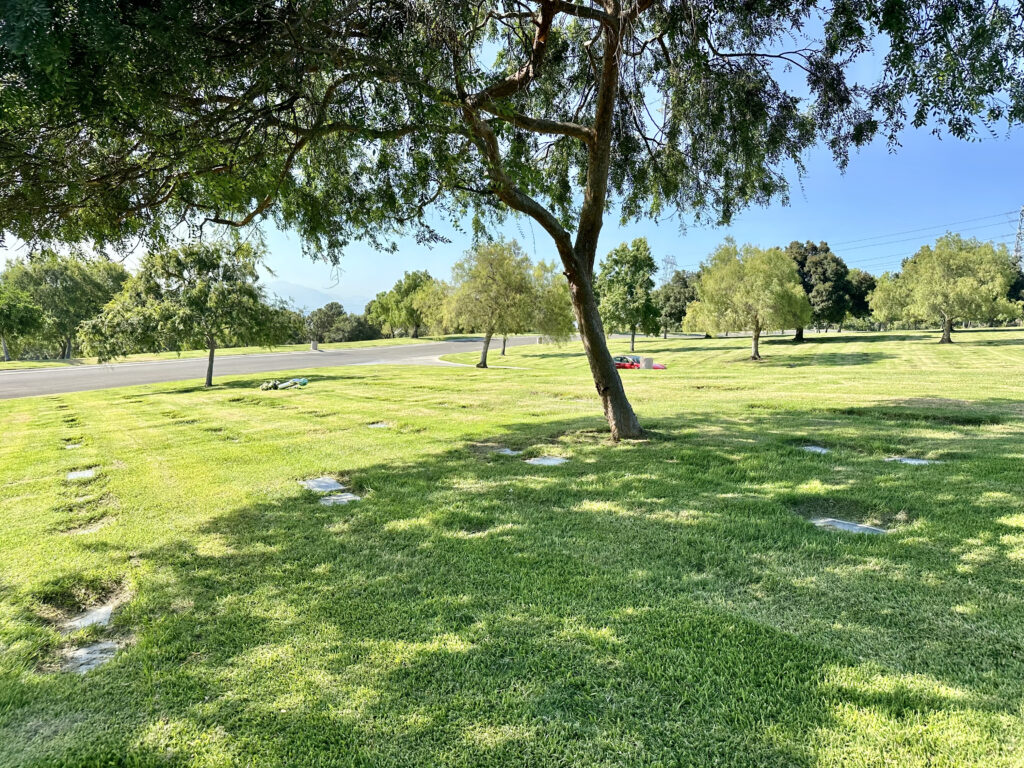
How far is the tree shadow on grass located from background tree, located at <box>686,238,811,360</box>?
67.7 feet

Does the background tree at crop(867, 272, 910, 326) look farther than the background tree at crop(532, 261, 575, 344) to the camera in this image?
Yes

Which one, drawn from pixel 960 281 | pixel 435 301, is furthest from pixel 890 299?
pixel 435 301

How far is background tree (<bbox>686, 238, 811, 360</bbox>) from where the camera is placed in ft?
76.7

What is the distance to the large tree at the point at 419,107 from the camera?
3412 mm

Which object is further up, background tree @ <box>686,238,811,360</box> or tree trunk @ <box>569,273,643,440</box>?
background tree @ <box>686,238,811,360</box>

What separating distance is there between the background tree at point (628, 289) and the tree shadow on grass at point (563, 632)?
29.3 m

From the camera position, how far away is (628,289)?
34062 mm

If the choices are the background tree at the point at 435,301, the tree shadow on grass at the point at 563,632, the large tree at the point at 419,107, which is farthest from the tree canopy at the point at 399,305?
the tree shadow on grass at the point at 563,632

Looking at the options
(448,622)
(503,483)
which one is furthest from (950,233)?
(448,622)

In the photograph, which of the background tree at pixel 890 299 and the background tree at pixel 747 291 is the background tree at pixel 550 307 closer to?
the background tree at pixel 747 291

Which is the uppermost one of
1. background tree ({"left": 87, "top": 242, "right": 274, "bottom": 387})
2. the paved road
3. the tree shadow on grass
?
background tree ({"left": 87, "top": 242, "right": 274, "bottom": 387})

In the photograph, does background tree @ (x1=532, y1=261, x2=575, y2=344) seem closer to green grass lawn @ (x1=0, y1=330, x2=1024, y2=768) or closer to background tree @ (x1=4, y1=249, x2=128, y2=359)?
green grass lawn @ (x1=0, y1=330, x2=1024, y2=768)

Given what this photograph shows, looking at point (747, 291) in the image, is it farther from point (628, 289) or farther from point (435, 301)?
point (435, 301)

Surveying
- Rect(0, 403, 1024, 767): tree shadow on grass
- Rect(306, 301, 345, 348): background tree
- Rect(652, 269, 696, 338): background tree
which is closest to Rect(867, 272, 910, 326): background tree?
Rect(652, 269, 696, 338): background tree
